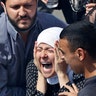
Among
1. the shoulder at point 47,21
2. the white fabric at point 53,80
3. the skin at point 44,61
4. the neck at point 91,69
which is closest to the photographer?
the neck at point 91,69

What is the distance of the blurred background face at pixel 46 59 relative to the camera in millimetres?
3383

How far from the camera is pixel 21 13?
3.60 meters

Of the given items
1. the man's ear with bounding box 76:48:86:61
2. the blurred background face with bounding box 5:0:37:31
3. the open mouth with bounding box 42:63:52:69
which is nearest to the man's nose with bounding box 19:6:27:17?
the blurred background face with bounding box 5:0:37:31

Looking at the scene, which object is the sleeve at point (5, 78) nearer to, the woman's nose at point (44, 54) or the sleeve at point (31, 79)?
the sleeve at point (31, 79)

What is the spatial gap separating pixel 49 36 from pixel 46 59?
7.1 inches

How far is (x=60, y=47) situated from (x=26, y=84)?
2.85 feet

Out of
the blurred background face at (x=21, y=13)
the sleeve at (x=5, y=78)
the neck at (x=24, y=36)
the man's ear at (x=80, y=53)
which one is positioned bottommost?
the sleeve at (x=5, y=78)

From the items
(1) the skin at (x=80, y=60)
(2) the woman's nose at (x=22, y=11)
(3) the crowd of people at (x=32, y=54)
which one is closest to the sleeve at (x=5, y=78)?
(3) the crowd of people at (x=32, y=54)

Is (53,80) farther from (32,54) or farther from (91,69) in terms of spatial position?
(91,69)

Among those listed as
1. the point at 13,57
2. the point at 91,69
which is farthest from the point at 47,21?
the point at 91,69

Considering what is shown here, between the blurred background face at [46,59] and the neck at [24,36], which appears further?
the neck at [24,36]

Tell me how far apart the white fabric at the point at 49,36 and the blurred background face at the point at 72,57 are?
584 mm

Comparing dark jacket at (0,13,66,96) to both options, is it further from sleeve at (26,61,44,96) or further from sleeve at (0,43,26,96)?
sleeve at (26,61,44,96)

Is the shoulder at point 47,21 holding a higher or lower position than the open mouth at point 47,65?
higher
